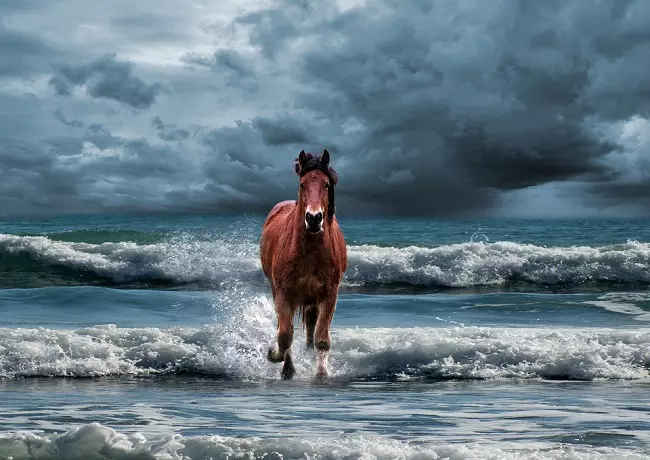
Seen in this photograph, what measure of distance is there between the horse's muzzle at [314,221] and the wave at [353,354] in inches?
105

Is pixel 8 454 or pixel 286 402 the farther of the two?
pixel 286 402

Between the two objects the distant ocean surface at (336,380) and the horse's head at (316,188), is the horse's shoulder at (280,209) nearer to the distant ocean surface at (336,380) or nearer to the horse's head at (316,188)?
the distant ocean surface at (336,380)

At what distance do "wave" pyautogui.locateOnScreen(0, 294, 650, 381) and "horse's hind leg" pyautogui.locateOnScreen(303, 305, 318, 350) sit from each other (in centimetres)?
30

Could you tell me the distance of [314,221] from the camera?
28.0 feet

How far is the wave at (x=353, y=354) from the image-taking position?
10.8m

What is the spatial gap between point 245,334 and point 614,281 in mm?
16449

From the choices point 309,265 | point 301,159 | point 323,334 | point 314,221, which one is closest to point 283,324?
point 323,334

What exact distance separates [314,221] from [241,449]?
9.74 ft

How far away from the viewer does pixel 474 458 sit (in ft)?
18.8

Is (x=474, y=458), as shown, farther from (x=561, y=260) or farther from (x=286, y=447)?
(x=561, y=260)

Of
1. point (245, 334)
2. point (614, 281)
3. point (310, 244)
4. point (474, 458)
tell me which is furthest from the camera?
point (614, 281)

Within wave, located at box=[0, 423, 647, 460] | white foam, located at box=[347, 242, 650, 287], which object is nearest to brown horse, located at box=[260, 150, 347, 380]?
wave, located at box=[0, 423, 647, 460]

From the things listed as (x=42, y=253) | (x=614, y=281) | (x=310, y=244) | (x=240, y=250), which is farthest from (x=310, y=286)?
(x=42, y=253)

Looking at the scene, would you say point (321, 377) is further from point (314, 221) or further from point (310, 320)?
point (314, 221)
